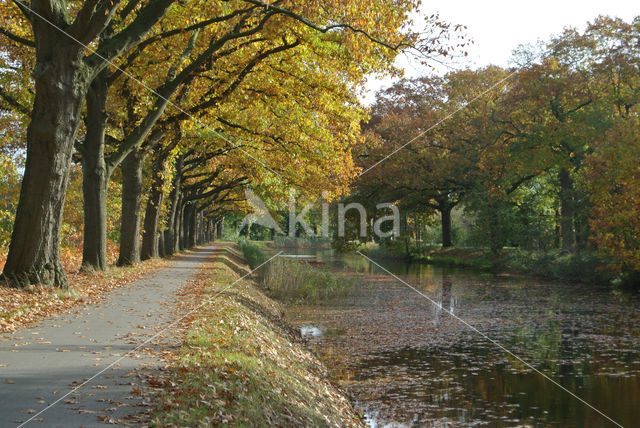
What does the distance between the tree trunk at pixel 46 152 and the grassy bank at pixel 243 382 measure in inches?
139

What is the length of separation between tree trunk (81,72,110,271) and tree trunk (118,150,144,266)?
399 centimetres

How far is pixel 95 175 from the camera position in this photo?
16625 millimetres

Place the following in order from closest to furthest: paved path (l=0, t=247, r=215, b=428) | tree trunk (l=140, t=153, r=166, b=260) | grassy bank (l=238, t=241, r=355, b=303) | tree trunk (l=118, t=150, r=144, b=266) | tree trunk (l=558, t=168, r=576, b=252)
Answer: paved path (l=0, t=247, r=215, b=428)
tree trunk (l=118, t=150, r=144, b=266)
grassy bank (l=238, t=241, r=355, b=303)
tree trunk (l=140, t=153, r=166, b=260)
tree trunk (l=558, t=168, r=576, b=252)

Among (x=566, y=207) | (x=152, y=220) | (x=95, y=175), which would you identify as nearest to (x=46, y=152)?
(x=95, y=175)

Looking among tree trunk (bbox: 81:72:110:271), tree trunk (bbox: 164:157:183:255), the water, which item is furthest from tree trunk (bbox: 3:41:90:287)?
tree trunk (bbox: 164:157:183:255)

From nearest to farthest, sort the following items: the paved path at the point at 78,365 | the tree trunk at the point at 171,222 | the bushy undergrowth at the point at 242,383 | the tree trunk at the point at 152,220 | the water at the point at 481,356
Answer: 1. the paved path at the point at 78,365
2. the bushy undergrowth at the point at 242,383
3. the water at the point at 481,356
4. the tree trunk at the point at 152,220
5. the tree trunk at the point at 171,222

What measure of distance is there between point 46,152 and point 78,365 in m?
6.21

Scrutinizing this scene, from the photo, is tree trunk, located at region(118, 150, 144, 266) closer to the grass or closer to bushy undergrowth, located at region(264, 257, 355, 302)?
the grass

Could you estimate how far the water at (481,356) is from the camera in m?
9.52

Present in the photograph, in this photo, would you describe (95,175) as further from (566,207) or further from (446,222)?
(446,222)

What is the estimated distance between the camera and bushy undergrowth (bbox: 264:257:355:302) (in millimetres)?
23531

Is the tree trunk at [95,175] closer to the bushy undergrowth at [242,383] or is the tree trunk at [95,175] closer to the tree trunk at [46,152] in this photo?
the tree trunk at [46,152]

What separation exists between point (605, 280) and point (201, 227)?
53.2m

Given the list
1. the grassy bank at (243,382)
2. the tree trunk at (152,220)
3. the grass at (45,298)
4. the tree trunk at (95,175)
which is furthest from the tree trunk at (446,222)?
the grassy bank at (243,382)
